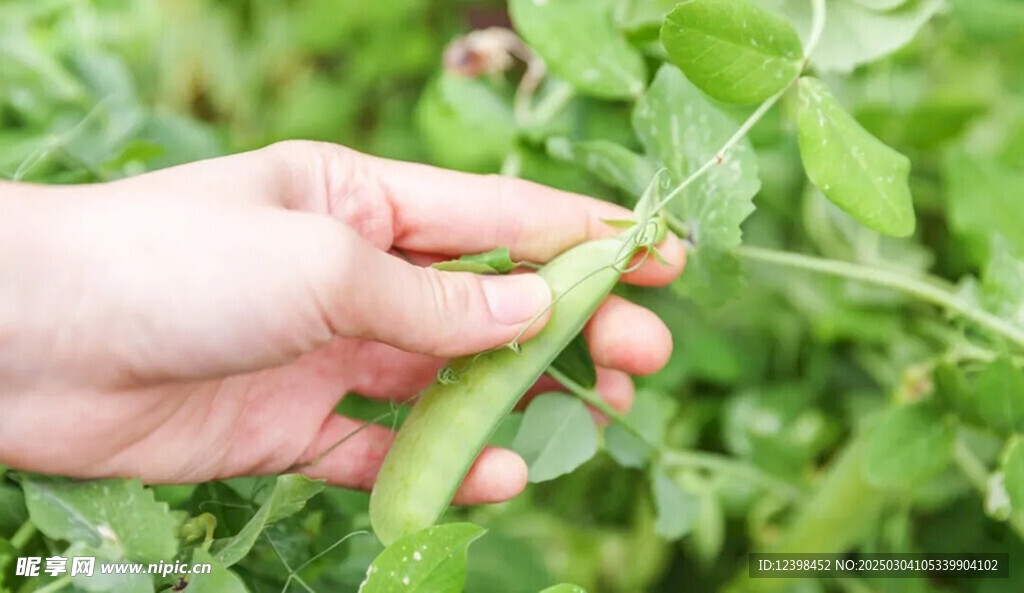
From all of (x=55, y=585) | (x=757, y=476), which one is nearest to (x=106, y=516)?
(x=55, y=585)

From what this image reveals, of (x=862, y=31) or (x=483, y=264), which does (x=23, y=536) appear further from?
(x=862, y=31)

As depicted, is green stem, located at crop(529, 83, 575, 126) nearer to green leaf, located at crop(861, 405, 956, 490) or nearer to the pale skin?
the pale skin

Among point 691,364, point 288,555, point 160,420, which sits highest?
point 160,420

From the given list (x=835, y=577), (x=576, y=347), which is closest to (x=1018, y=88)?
(x=835, y=577)

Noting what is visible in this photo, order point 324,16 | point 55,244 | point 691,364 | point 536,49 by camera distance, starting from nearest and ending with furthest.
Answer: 1. point 55,244
2. point 536,49
3. point 691,364
4. point 324,16

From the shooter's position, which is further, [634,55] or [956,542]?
[956,542]

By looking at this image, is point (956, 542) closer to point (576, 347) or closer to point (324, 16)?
point (576, 347)

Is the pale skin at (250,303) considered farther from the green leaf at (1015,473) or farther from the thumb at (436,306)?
the green leaf at (1015,473)
